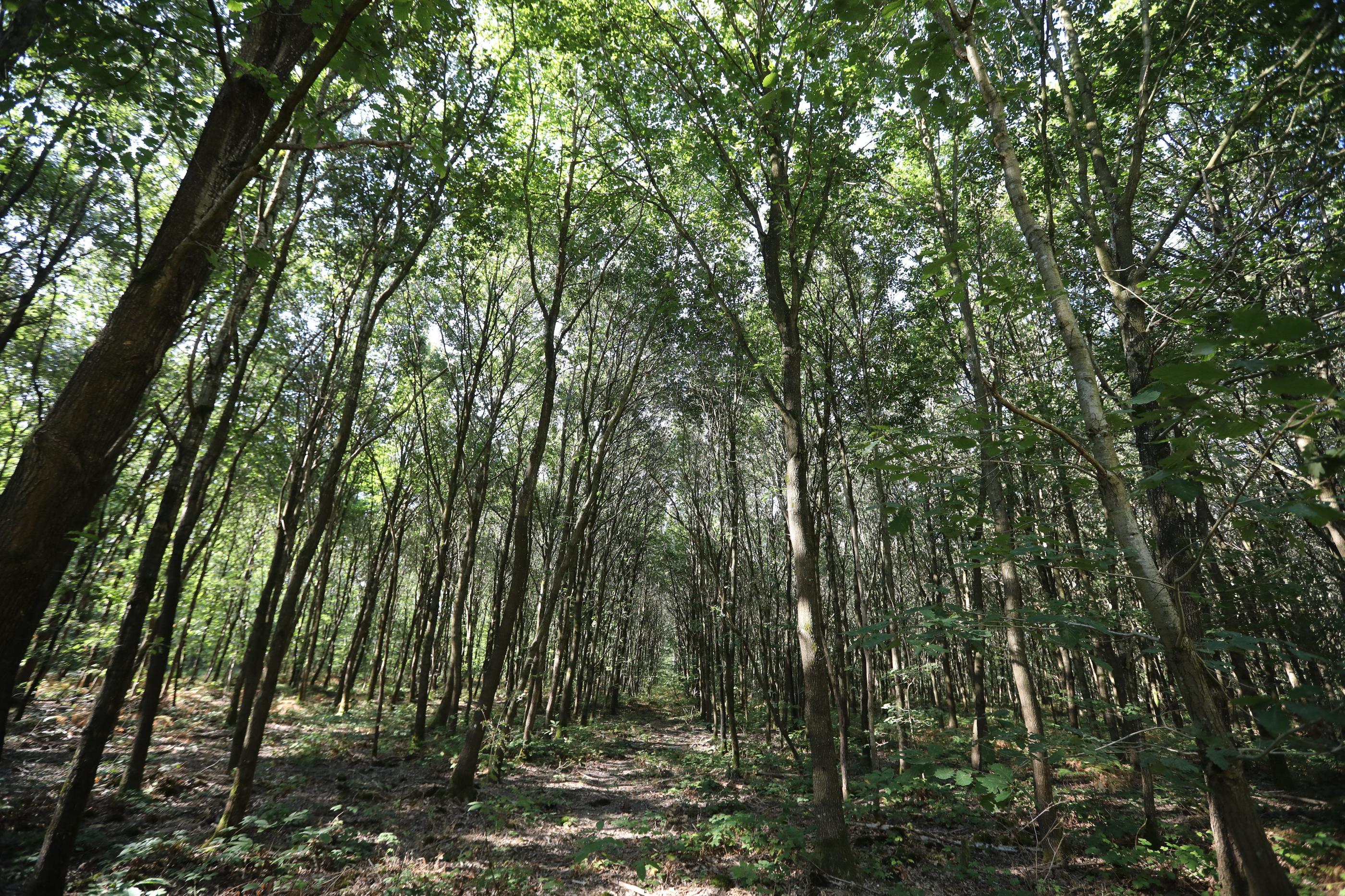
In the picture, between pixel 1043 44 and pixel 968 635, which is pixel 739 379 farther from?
pixel 968 635

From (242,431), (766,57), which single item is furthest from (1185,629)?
(242,431)

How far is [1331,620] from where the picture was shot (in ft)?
25.7

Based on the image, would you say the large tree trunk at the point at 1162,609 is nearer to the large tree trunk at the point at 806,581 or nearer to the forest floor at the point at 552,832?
the forest floor at the point at 552,832

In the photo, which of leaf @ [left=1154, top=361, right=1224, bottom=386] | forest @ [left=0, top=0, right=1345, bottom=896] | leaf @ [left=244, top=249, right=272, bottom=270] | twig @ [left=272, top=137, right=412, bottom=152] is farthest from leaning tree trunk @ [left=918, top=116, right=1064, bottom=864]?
leaf @ [left=244, top=249, right=272, bottom=270]

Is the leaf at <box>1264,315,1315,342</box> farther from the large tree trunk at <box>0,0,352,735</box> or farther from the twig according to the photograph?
the twig

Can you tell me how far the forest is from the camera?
8.68 feet

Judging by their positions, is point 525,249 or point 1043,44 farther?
point 525,249

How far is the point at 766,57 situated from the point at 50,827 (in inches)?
411

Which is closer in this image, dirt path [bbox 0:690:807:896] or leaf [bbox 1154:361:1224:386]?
leaf [bbox 1154:361:1224:386]

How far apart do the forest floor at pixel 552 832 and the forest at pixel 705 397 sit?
0.10 metres

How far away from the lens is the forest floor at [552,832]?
551 centimetres

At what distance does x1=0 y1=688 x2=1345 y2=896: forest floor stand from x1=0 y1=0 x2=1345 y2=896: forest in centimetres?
10

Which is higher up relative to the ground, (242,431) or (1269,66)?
(1269,66)

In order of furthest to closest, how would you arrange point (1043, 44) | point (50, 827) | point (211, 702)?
1. point (211, 702)
2. point (1043, 44)
3. point (50, 827)
